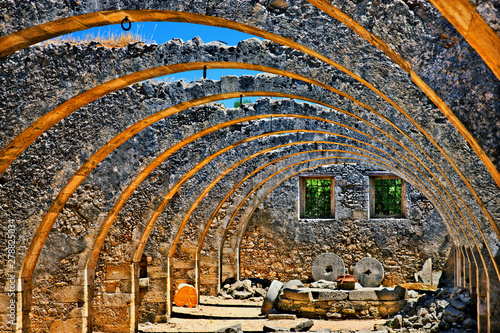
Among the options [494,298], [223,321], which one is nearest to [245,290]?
[223,321]

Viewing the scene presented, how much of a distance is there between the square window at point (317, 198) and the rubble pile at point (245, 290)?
9.64ft

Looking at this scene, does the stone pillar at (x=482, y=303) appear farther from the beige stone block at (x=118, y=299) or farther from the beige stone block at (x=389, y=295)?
the beige stone block at (x=118, y=299)

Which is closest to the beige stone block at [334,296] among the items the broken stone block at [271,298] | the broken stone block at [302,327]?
the broken stone block at [271,298]

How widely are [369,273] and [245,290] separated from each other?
368 cm

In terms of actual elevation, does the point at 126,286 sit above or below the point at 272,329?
above

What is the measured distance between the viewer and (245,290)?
15.2 metres

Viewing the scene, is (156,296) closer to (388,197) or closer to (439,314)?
(439,314)

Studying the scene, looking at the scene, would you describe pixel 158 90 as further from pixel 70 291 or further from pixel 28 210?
pixel 70 291

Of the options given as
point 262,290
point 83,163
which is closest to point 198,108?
point 83,163

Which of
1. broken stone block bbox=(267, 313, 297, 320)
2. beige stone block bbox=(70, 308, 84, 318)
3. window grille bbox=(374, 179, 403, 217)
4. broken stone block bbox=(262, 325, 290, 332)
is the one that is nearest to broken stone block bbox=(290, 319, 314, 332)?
broken stone block bbox=(262, 325, 290, 332)

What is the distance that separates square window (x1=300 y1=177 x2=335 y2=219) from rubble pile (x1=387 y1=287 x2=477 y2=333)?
16.0 feet

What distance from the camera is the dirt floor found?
10453 mm

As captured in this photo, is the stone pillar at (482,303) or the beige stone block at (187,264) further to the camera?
the beige stone block at (187,264)

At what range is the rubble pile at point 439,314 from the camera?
902 centimetres
